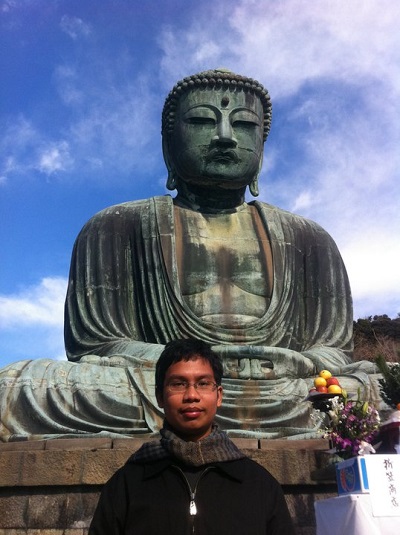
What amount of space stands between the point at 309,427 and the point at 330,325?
1.86m

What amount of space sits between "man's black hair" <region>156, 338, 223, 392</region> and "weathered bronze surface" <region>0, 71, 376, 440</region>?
301 centimetres

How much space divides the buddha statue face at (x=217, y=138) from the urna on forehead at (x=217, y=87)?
0.05 feet

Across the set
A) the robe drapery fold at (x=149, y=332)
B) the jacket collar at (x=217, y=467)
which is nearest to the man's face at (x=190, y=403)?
the jacket collar at (x=217, y=467)

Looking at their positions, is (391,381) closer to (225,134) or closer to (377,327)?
(225,134)

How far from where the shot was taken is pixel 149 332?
673 cm

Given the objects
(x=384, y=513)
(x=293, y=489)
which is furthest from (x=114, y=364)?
(x=384, y=513)

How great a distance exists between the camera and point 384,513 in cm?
305

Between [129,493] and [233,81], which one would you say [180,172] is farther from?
[129,493]

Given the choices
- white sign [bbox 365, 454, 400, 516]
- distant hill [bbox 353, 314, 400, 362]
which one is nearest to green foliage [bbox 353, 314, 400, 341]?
distant hill [bbox 353, 314, 400, 362]

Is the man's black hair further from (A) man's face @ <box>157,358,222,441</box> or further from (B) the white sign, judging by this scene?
(B) the white sign

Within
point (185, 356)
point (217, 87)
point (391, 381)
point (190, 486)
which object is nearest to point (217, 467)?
point (190, 486)

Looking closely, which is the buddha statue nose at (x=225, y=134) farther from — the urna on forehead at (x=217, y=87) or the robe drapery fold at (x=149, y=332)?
the robe drapery fold at (x=149, y=332)

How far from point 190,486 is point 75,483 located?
2.13 meters

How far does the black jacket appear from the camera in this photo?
2.07 metres
